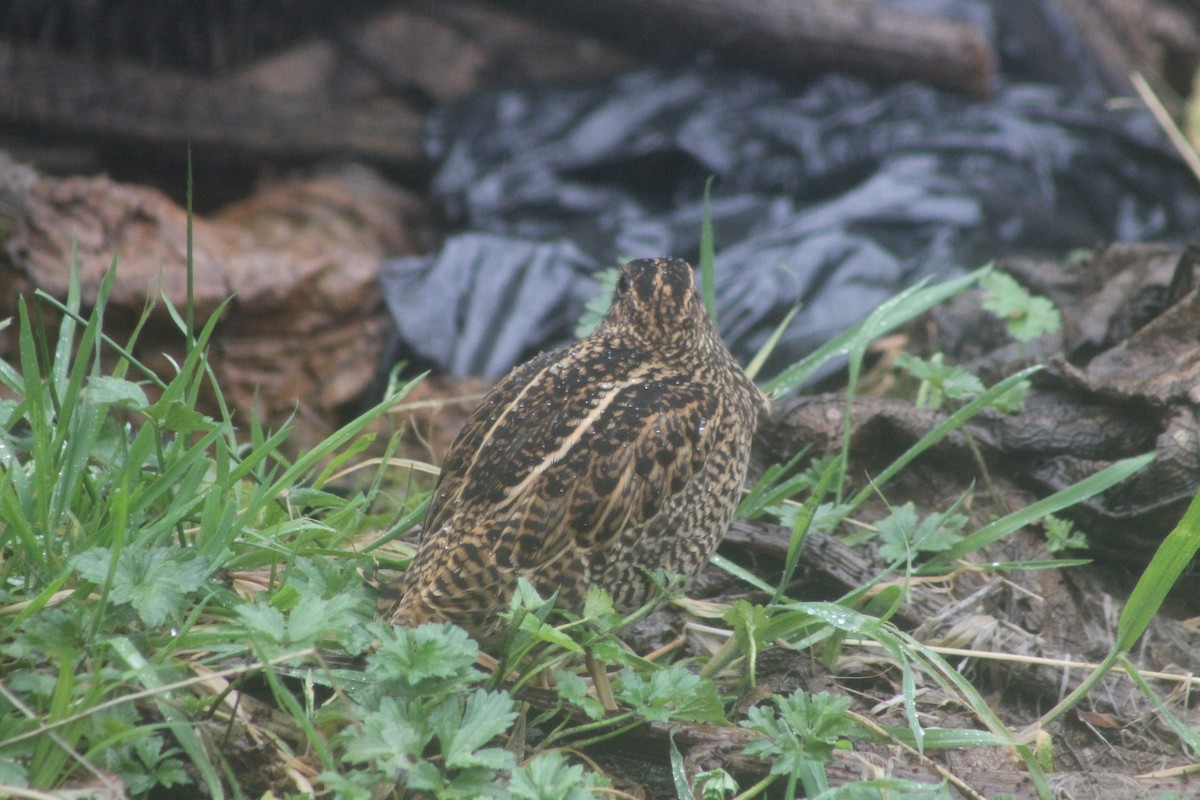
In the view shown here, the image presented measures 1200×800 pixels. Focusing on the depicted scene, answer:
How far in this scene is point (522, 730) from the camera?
9.30 ft

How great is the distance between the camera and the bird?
2.86 meters

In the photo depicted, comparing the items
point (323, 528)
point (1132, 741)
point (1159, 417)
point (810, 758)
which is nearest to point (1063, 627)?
point (1132, 741)

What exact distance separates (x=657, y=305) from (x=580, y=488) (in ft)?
2.56

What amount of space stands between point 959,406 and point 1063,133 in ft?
14.5

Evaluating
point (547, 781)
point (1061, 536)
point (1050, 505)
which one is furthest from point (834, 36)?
point (547, 781)

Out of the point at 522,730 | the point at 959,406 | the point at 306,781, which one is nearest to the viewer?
the point at 306,781

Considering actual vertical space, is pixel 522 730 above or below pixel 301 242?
above

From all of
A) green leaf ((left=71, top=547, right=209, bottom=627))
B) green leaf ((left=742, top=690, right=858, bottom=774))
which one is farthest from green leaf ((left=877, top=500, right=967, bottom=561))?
green leaf ((left=71, top=547, right=209, bottom=627))

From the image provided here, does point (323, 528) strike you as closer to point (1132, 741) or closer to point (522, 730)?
point (522, 730)

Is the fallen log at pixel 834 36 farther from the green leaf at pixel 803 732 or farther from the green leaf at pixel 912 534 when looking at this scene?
the green leaf at pixel 803 732

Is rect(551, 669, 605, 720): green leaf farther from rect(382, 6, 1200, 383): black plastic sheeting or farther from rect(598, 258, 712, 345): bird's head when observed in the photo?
rect(382, 6, 1200, 383): black plastic sheeting

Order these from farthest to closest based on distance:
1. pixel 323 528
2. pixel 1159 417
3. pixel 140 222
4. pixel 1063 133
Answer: pixel 1063 133 → pixel 140 222 → pixel 1159 417 → pixel 323 528

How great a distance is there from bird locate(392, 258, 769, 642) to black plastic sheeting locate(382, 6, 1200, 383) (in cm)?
329

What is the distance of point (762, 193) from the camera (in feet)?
25.4
